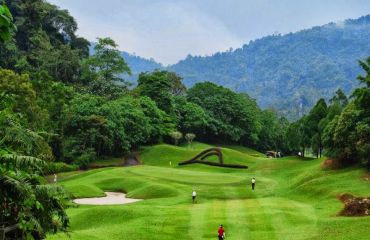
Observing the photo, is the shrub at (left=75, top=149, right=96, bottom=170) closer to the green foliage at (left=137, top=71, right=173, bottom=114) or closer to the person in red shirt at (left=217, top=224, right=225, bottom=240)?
the green foliage at (left=137, top=71, right=173, bottom=114)

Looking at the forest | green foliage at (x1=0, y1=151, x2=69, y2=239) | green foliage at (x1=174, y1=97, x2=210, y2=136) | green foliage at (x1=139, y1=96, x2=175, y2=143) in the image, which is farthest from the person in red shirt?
green foliage at (x1=174, y1=97, x2=210, y2=136)

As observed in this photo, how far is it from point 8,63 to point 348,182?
8322 cm

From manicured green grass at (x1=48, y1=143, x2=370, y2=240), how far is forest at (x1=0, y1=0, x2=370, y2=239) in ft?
16.5

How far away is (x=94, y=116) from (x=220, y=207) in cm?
4764

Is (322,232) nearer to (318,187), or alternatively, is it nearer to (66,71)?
(318,187)

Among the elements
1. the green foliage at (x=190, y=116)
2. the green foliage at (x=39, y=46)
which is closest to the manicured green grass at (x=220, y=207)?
the green foliage at (x=190, y=116)

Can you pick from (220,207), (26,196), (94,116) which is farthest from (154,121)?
(26,196)

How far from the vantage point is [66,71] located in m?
117

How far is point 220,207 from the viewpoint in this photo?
44.1m

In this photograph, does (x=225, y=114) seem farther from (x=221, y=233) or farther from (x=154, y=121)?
(x=221, y=233)

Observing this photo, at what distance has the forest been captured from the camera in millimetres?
17719

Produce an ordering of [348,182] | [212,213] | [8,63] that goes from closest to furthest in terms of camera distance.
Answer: [212,213]
[348,182]
[8,63]

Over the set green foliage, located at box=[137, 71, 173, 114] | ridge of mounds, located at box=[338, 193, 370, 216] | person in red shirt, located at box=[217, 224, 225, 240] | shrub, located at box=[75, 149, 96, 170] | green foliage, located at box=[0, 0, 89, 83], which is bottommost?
person in red shirt, located at box=[217, 224, 225, 240]

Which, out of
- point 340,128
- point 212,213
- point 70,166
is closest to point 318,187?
point 340,128
